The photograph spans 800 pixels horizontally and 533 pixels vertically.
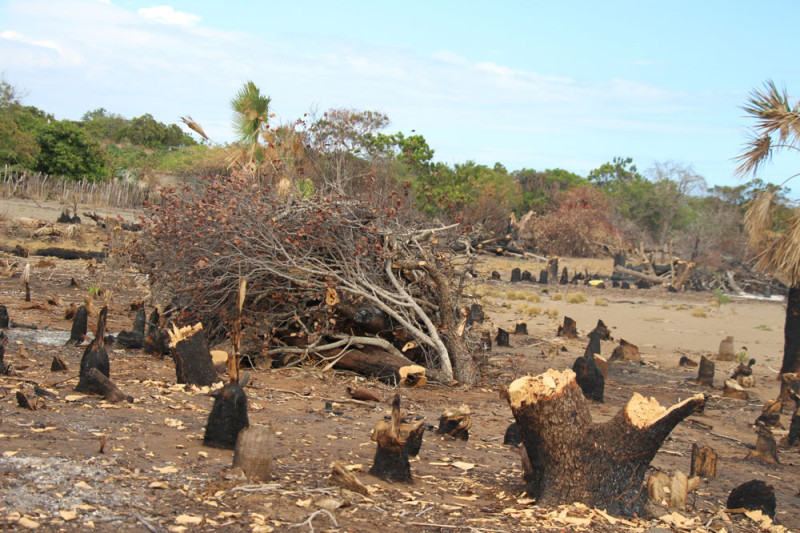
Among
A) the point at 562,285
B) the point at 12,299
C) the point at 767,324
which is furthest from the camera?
the point at 562,285

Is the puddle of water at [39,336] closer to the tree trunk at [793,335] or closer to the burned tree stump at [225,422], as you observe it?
the burned tree stump at [225,422]

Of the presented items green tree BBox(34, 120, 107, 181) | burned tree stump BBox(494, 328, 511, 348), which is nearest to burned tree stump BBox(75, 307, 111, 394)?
burned tree stump BBox(494, 328, 511, 348)

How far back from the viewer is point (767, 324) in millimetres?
17062

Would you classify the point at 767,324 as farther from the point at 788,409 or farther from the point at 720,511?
the point at 720,511

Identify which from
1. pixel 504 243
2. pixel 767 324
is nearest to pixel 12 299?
pixel 767 324

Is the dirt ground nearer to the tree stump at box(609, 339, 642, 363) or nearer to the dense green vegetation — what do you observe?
the tree stump at box(609, 339, 642, 363)

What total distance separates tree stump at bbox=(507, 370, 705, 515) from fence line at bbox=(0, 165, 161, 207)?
85.3 ft

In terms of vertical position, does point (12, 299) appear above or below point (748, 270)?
below

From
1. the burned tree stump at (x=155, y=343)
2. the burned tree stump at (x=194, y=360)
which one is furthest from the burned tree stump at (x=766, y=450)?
the burned tree stump at (x=155, y=343)

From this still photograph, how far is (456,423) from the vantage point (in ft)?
18.9

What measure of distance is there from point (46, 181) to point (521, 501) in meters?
30.5

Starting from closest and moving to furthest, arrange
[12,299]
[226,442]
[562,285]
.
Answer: [226,442] → [12,299] → [562,285]

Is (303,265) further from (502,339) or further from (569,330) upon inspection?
(569,330)

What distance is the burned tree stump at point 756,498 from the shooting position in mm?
4531
